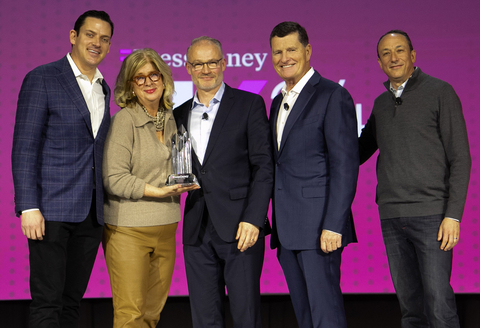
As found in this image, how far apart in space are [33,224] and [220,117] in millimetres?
1016

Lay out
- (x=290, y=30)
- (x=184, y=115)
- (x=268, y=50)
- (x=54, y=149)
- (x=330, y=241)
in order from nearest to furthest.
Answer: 1. (x=330, y=241)
2. (x=54, y=149)
3. (x=290, y=30)
4. (x=184, y=115)
5. (x=268, y=50)

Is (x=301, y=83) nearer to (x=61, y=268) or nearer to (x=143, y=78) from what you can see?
(x=143, y=78)

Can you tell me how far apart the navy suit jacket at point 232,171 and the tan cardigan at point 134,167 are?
0.17m

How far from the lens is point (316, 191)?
212cm

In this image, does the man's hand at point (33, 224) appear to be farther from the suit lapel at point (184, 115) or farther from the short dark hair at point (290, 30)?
the short dark hair at point (290, 30)

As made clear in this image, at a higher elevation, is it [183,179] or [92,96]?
[92,96]

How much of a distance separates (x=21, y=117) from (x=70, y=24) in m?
1.99

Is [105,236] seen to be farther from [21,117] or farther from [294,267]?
[294,267]

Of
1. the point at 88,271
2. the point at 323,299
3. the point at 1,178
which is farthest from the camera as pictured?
the point at 1,178

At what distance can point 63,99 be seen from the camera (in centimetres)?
218

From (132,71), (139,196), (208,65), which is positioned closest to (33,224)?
(139,196)

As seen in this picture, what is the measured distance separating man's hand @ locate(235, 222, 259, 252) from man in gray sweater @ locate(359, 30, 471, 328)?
0.79 m

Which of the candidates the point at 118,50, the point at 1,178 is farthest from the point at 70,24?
the point at 1,178

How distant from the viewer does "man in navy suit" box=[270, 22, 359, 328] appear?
6.77ft
